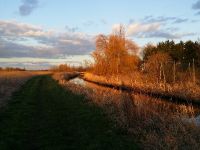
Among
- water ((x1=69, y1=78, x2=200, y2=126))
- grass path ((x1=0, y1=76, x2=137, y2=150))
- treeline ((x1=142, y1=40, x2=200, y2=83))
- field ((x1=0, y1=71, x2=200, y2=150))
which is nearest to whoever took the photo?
field ((x1=0, y1=71, x2=200, y2=150))

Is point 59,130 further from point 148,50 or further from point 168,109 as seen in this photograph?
point 148,50

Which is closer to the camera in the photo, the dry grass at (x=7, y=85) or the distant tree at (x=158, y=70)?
the dry grass at (x=7, y=85)

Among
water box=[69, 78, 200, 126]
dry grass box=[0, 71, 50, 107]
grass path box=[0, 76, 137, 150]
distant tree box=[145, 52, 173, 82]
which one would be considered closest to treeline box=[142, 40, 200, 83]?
distant tree box=[145, 52, 173, 82]

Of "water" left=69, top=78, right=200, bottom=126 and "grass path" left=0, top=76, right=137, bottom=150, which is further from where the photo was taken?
"water" left=69, top=78, right=200, bottom=126

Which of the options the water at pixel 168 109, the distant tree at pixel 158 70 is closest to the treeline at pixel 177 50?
the distant tree at pixel 158 70

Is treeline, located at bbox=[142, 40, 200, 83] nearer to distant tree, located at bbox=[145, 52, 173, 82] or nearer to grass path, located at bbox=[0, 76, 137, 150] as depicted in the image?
distant tree, located at bbox=[145, 52, 173, 82]

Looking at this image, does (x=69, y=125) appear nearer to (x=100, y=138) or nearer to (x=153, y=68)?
(x=100, y=138)

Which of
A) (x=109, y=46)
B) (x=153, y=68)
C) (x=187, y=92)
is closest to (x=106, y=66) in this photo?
(x=109, y=46)

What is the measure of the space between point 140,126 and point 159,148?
2.60 m

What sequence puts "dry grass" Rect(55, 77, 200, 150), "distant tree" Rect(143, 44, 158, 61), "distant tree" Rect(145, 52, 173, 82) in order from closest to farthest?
1. "dry grass" Rect(55, 77, 200, 150)
2. "distant tree" Rect(145, 52, 173, 82)
3. "distant tree" Rect(143, 44, 158, 61)

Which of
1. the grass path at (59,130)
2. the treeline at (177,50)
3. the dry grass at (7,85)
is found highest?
the treeline at (177,50)

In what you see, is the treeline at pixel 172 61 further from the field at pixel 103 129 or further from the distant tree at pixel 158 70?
the field at pixel 103 129

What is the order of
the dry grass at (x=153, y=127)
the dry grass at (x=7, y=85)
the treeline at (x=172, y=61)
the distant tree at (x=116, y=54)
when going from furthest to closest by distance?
the distant tree at (x=116, y=54) → the treeline at (x=172, y=61) → the dry grass at (x=7, y=85) → the dry grass at (x=153, y=127)

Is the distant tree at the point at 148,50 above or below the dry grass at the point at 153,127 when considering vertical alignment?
above
